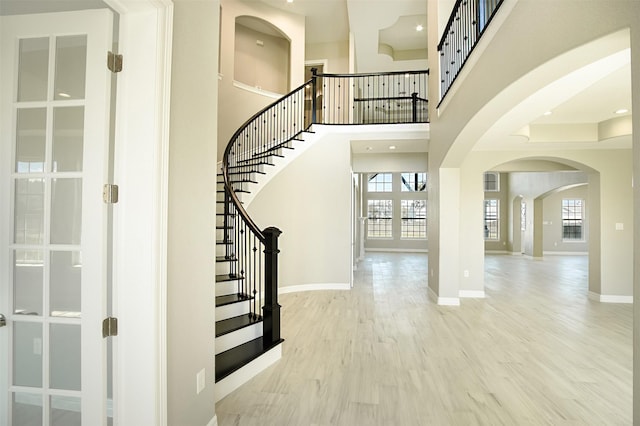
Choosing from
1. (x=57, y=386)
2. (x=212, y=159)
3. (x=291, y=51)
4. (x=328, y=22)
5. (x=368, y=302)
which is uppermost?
(x=328, y=22)

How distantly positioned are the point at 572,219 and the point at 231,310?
15922mm

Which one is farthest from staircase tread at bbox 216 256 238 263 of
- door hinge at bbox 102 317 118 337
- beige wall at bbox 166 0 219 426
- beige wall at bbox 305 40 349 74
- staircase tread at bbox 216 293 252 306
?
beige wall at bbox 305 40 349 74

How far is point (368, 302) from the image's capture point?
564cm

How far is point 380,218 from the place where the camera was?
15594mm

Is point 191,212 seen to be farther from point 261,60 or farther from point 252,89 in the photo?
point 261,60

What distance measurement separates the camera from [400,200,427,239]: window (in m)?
15.4

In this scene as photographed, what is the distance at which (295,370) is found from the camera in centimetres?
301

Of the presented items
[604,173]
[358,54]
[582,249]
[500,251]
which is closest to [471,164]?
[604,173]

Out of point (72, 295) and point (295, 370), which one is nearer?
point (72, 295)

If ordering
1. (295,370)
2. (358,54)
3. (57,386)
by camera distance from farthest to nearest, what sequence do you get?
1. (358,54)
2. (295,370)
3. (57,386)

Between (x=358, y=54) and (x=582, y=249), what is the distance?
12607 mm

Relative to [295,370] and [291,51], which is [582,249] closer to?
[291,51]

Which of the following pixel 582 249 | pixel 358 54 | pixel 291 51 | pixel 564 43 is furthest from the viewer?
pixel 582 249

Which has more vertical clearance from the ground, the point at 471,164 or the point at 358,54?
the point at 358,54
